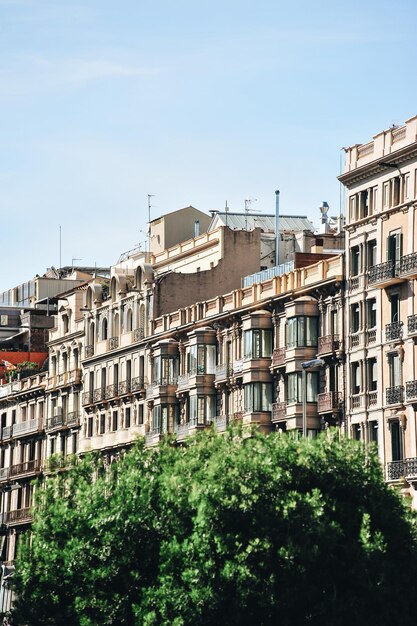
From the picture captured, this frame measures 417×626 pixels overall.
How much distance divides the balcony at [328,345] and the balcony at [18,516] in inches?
1728

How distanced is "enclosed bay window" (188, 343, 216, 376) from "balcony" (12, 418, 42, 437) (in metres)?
30.7

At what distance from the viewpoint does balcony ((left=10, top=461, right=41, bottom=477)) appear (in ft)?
475

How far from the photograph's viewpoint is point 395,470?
9631 centimetres

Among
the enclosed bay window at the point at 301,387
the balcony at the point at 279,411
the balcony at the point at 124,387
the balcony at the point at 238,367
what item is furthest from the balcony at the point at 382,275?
the balcony at the point at 124,387

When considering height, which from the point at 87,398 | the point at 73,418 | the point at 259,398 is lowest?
the point at 259,398

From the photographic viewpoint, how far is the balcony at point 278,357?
354 feet

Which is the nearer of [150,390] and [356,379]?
[356,379]

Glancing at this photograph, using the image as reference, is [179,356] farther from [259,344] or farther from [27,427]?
[27,427]

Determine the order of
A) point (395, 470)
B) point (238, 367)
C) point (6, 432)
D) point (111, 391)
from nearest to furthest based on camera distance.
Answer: point (395, 470) < point (238, 367) < point (111, 391) < point (6, 432)

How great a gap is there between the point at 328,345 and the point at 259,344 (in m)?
7.47

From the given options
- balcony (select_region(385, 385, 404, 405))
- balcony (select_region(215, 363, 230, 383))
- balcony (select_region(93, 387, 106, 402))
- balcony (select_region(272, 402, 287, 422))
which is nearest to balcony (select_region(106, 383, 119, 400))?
balcony (select_region(93, 387, 106, 402))

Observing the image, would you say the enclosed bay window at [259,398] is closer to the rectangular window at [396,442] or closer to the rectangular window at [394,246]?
the rectangular window at [396,442]

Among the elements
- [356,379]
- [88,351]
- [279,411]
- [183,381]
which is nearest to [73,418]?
[88,351]

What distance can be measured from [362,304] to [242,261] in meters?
23.5
